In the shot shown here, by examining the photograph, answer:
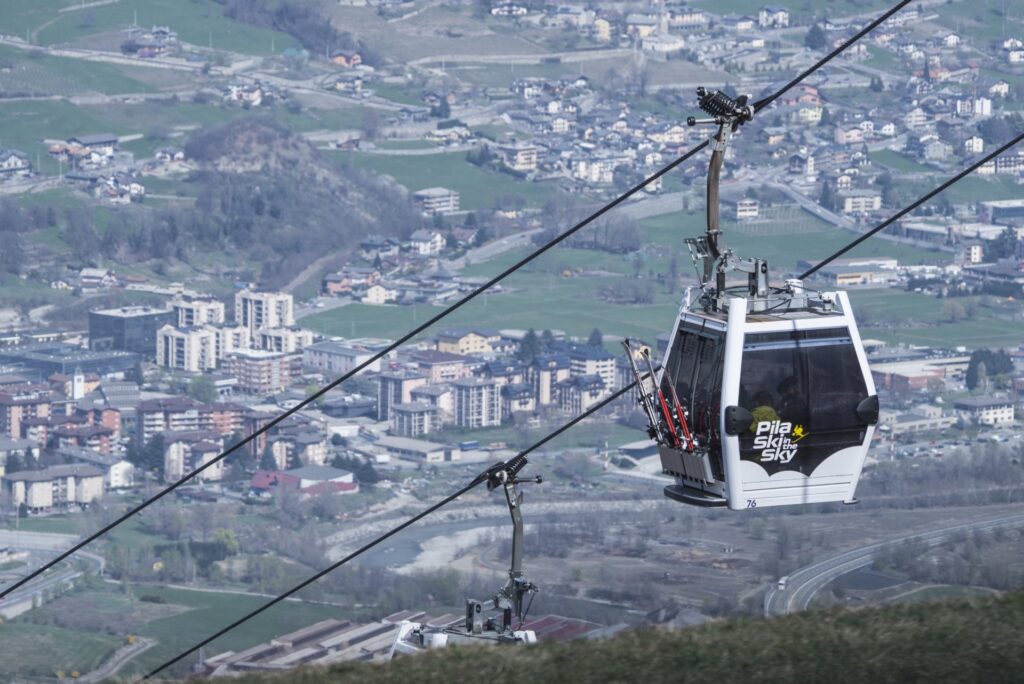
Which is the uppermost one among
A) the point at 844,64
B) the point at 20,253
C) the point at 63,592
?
the point at 844,64

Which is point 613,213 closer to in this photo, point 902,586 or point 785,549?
point 785,549

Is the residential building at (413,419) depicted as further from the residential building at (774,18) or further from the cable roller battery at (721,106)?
the residential building at (774,18)

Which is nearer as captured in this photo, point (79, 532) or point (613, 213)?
point (79, 532)

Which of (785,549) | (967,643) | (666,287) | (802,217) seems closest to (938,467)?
(785,549)

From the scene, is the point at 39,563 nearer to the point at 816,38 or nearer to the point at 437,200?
the point at 437,200

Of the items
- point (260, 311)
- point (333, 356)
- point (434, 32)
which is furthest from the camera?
point (434, 32)

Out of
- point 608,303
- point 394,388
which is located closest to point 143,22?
point 608,303

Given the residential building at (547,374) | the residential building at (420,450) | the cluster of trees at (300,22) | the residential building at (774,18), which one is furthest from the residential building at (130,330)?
the residential building at (774,18)

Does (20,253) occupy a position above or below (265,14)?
below
